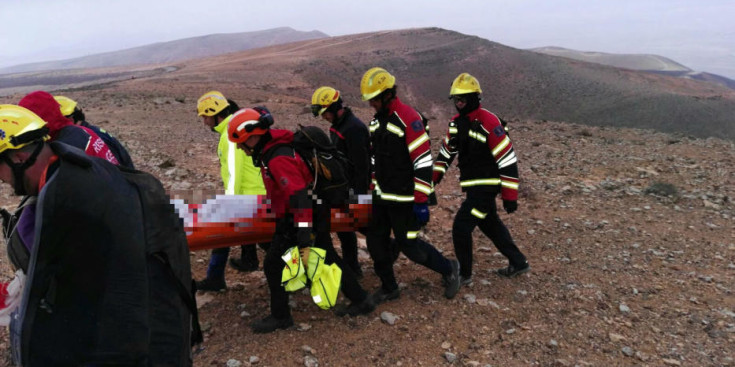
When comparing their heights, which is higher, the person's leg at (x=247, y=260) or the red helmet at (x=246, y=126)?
the red helmet at (x=246, y=126)

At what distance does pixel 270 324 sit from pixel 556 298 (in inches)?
102

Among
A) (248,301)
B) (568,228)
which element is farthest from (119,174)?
(568,228)

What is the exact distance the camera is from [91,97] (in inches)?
746

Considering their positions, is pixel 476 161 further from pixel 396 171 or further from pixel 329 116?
pixel 329 116

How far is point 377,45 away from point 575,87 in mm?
20678

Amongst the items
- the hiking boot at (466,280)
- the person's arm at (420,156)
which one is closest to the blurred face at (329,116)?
the person's arm at (420,156)

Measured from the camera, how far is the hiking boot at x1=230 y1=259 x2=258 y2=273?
4.71 metres

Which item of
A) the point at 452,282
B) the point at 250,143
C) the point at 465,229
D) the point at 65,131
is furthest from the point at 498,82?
the point at 65,131

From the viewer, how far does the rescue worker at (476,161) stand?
Answer: 3990mm

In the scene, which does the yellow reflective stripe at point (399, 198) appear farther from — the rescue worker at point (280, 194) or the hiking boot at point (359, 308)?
the hiking boot at point (359, 308)

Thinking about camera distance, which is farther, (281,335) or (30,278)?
(281,335)

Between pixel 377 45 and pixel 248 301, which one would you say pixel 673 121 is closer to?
pixel 377 45

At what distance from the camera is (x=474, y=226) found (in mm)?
4254

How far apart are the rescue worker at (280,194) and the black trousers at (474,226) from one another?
1374 millimetres
